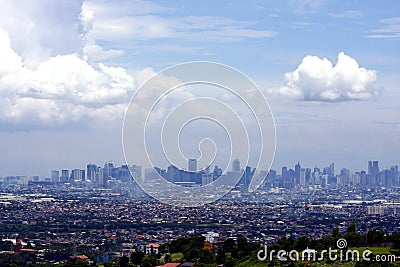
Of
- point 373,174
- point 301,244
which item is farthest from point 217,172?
point 373,174

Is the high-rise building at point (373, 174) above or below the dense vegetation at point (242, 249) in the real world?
above

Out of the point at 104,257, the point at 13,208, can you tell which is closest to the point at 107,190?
the point at 13,208

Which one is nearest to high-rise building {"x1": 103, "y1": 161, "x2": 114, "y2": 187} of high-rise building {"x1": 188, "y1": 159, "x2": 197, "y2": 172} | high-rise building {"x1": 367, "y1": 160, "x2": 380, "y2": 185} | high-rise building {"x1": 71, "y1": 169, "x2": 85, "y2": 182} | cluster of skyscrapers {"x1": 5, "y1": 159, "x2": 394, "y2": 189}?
cluster of skyscrapers {"x1": 5, "y1": 159, "x2": 394, "y2": 189}

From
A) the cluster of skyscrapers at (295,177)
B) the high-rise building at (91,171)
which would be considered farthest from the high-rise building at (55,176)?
the high-rise building at (91,171)

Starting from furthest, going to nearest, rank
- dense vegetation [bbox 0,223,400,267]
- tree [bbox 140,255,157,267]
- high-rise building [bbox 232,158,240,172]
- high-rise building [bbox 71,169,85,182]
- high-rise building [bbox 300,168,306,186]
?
high-rise building [bbox 71,169,85,182]
high-rise building [bbox 300,168,306,186]
tree [bbox 140,255,157,267]
dense vegetation [bbox 0,223,400,267]
high-rise building [bbox 232,158,240,172]

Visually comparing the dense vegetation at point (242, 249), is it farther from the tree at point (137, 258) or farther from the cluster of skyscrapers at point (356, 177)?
the cluster of skyscrapers at point (356, 177)

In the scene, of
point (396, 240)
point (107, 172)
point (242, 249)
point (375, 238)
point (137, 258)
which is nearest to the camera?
point (396, 240)

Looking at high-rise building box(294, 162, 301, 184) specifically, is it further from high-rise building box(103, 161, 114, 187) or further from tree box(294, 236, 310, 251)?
tree box(294, 236, 310, 251)

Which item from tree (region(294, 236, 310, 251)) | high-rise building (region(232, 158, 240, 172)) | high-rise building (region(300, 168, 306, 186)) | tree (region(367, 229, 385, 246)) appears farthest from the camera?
high-rise building (region(300, 168, 306, 186))

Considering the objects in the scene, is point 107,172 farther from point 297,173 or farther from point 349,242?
point 349,242

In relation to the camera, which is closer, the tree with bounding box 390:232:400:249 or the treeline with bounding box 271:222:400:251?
the tree with bounding box 390:232:400:249

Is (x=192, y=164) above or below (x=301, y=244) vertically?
above
